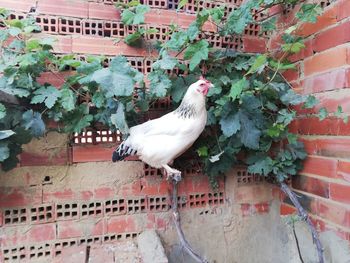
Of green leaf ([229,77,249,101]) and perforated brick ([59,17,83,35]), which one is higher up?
perforated brick ([59,17,83,35])

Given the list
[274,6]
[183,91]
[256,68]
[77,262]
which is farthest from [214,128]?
[77,262]

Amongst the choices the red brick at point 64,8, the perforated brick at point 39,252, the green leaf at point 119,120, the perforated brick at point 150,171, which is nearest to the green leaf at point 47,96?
the green leaf at point 119,120

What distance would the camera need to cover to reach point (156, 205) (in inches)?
49.7

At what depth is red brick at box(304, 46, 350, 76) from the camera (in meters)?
1.01

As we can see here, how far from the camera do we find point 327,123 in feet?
3.59

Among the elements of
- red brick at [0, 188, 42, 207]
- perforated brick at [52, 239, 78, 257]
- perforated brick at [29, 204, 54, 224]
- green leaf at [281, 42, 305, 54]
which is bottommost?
perforated brick at [52, 239, 78, 257]

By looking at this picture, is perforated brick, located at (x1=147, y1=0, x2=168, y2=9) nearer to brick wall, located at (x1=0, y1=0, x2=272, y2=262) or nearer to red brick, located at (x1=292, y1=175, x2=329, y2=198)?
brick wall, located at (x1=0, y1=0, x2=272, y2=262)

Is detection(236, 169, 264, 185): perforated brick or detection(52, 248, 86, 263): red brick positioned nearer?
detection(52, 248, 86, 263): red brick

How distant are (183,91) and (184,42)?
0.19 metres

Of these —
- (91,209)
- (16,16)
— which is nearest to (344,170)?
(91,209)

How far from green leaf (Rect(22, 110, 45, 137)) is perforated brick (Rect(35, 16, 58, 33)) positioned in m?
0.35

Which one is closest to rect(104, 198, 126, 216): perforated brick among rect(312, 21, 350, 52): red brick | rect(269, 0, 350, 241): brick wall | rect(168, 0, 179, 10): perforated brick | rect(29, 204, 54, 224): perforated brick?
rect(29, 204, 54, 224): perforated brick

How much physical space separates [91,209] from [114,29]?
2.47 feet

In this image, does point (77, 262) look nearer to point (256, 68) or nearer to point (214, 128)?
point (214, 128)
